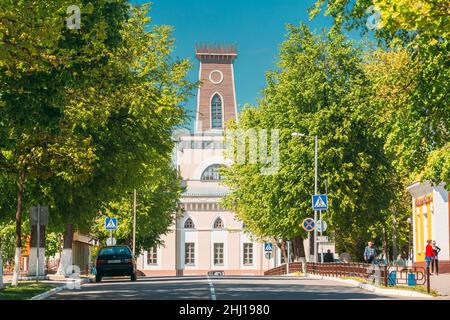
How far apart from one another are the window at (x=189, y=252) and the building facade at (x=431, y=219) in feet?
189

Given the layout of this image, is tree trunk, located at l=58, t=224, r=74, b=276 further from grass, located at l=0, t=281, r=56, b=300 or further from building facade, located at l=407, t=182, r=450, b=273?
building facade, located at l=407, t=182, r=450, b=273

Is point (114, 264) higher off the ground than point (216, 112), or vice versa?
point (216, 112)

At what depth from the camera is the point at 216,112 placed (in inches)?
5443

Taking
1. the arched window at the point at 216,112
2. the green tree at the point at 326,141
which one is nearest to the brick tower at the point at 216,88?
the arched window at the point at 216,112

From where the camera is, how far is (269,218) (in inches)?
2223

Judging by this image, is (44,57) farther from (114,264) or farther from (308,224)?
(308,224)

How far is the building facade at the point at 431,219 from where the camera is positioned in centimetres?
4859

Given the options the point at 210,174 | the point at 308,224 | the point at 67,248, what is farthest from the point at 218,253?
the point at 67,248

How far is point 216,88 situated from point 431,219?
297 ft

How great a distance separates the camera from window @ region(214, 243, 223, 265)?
113 meters

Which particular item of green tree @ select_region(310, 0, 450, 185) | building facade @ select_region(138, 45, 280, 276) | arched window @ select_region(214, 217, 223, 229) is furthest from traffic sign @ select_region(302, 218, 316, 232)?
arched window @ select_region(214, 217, 223, 229)

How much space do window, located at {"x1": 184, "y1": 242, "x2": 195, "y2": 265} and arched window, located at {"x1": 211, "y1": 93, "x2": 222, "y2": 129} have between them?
27864 millimetres
